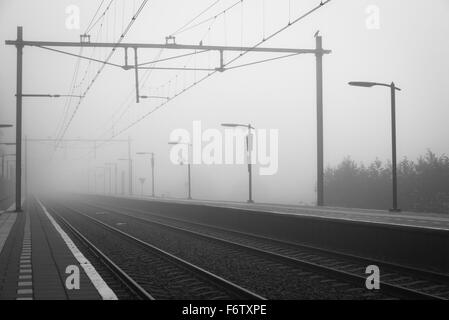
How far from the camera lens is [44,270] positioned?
1347cm

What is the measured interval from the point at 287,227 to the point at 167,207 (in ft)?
65.2

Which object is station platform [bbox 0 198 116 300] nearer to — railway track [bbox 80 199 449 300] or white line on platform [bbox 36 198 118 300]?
Result: white line on platform [bbox 36 198 118 300]

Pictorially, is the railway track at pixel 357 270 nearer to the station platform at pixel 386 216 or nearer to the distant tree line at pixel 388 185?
the station platform at pixel 386 216

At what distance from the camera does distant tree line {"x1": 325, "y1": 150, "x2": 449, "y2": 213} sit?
59.8 meters

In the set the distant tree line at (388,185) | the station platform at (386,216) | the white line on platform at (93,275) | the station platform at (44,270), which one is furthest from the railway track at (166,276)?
the distant tree line at (388,185)

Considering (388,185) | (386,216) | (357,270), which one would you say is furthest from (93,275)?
(388,185)

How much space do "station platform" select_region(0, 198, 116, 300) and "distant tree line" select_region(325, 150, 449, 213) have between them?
4562 cm

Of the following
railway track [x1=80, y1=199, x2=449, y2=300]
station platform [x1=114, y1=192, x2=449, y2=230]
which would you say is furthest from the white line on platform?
station platform [x1=114, y1=192, x2=449, y2=230]

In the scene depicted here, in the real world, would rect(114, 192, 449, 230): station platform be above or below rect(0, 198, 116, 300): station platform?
above

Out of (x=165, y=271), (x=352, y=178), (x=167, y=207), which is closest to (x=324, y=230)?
(x=165, y=271)

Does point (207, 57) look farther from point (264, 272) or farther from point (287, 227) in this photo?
point (264, 272)

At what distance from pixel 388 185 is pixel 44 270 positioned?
5683 centimetres

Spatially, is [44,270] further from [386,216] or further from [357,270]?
[386,216]

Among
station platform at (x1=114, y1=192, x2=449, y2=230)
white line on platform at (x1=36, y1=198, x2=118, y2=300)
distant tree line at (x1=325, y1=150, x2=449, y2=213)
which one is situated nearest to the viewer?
white line on platform at (x1=36, y1=198, x2=118, y2=300)
